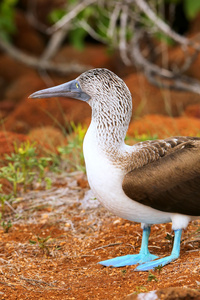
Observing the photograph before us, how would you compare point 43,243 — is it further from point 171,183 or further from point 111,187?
point 171,183

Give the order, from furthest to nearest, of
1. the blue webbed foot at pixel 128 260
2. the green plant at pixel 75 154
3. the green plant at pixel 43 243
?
1. the green plant at pixel 75 154
2. the green plant at pixel 43 243
3. the blue webbed foot at pixel 128 260

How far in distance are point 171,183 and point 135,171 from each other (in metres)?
0.28

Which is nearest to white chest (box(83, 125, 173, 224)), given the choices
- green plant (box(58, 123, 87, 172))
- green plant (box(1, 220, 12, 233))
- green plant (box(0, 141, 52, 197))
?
green plant (box(1, 220, 12, 233))

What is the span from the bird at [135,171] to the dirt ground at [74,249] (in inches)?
10.6

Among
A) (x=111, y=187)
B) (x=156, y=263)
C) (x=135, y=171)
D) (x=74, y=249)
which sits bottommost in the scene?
(x=74, y=249)

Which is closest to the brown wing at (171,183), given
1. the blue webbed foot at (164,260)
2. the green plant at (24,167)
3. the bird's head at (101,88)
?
the blue webbed foot at (164,260)

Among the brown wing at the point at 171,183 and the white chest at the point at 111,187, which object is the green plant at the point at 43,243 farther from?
the brown wing at the point at 171,183

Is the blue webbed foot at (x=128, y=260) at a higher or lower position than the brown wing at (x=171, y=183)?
lower

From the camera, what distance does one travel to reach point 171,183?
4020 mm

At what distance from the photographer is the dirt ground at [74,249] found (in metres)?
3.74

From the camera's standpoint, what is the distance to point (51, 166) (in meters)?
6.00

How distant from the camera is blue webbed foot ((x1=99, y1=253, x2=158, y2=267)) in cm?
422

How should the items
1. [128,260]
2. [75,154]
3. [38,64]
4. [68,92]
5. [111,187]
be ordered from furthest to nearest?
[38,64] < [75,154] < [68,92] < [128,260] < [111,187]

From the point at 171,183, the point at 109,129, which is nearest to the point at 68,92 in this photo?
the point at 109,129
